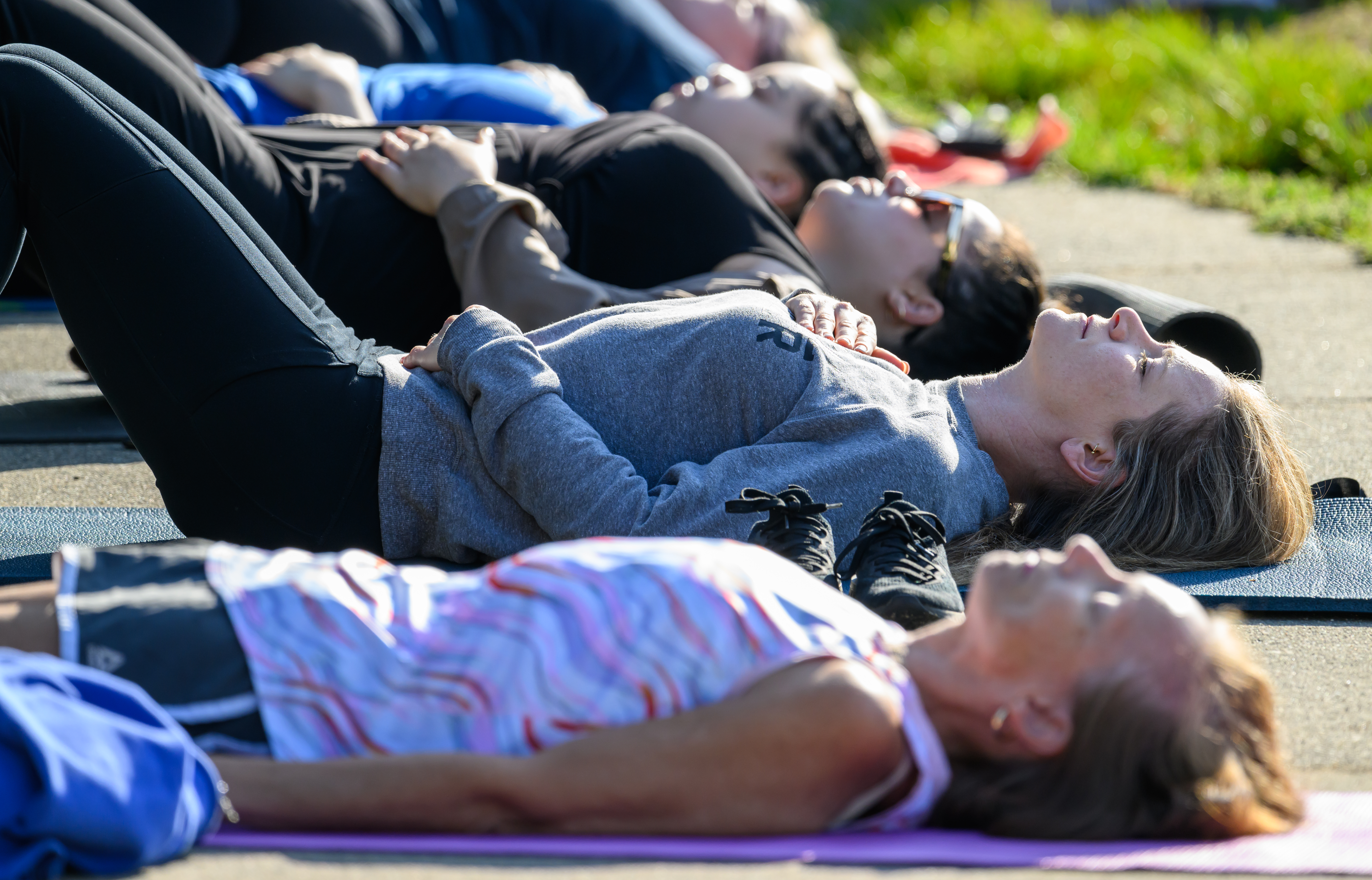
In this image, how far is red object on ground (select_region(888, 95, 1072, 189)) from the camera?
26.1 feet

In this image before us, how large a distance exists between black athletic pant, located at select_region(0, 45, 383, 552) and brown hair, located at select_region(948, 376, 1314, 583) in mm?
1310

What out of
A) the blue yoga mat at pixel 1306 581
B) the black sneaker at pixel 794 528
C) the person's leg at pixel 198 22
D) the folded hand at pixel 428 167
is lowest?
the blue yoga mat at pixel 1306 581

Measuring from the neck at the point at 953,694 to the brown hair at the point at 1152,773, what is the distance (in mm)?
50

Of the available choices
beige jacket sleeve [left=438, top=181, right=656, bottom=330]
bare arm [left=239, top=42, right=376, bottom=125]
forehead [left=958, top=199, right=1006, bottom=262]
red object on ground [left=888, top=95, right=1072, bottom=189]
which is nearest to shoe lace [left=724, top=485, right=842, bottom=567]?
beige jacket sleeve [left=438, top=181, right=656, bottom=330]

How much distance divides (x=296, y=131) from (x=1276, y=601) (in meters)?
2.83

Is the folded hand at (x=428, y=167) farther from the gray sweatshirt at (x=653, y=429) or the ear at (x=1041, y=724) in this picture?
the ear at (x=1041, y=724)

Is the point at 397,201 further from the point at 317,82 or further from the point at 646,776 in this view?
the point at 646,776

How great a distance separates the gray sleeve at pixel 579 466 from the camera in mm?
2611

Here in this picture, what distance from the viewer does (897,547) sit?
253cm

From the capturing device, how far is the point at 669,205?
3.77 m

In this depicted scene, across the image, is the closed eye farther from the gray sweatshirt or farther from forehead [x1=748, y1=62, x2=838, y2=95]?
forehead [x1=748, y1=62, x2=838, y2=95]

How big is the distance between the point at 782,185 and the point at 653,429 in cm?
202

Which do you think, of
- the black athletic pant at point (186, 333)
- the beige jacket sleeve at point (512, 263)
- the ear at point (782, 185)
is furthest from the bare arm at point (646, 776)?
the ear at point (782, 185)

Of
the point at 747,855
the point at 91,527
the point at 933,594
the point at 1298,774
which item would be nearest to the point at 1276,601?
the point at 1298,774
